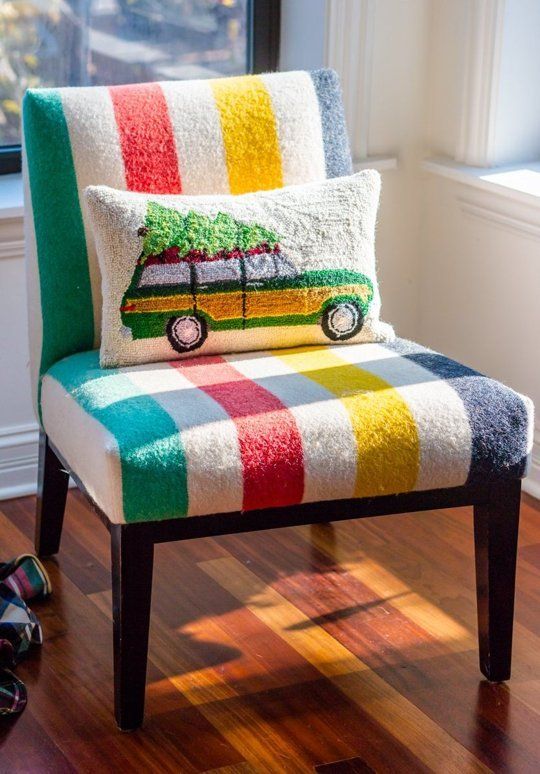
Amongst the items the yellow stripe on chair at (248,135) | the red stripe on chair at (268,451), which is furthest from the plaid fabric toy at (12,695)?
the yellow stripe on chair at (248,135)

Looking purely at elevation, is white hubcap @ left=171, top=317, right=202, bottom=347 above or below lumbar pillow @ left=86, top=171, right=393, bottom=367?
below

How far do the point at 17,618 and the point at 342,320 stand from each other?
686mm

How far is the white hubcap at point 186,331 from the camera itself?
74.9 inches

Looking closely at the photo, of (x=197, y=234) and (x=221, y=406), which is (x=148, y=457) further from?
(x=197, y=234)

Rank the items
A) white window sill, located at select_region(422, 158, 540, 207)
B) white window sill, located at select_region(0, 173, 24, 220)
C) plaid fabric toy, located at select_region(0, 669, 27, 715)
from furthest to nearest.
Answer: white window sill, located at select_region(422, 158, 540, 207)
white window sill, located at select_region(0, 173, 24, 220)
plaid fabric toy, located at select_region(0, 669, 27, 715)

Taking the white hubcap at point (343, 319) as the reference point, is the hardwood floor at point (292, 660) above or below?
below

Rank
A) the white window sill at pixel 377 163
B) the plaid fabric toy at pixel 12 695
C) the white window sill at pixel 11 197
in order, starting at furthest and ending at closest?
the white window sill at pixel 377 163
the white window sill at pixel 11 197
the plaid fabric toy at pixel 12 695

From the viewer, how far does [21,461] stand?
Answer: 2480 mm

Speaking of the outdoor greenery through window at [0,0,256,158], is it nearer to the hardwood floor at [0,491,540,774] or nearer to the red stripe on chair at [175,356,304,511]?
the hardwood floor at [0,491,540,774]

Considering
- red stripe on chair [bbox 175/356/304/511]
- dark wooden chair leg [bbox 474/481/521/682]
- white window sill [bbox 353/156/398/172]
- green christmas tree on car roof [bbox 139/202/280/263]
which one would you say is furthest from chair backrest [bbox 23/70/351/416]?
dark wooden chair leg [bbox 474/481/521/682]

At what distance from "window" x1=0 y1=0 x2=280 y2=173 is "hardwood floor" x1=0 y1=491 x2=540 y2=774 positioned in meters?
0.87

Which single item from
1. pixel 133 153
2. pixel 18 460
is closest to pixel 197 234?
pixel 133 153

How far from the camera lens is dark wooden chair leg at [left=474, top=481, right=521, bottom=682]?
1.81 m

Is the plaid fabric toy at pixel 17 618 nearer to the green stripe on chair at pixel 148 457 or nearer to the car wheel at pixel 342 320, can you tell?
the green stripe on chair at pixel 148 457
